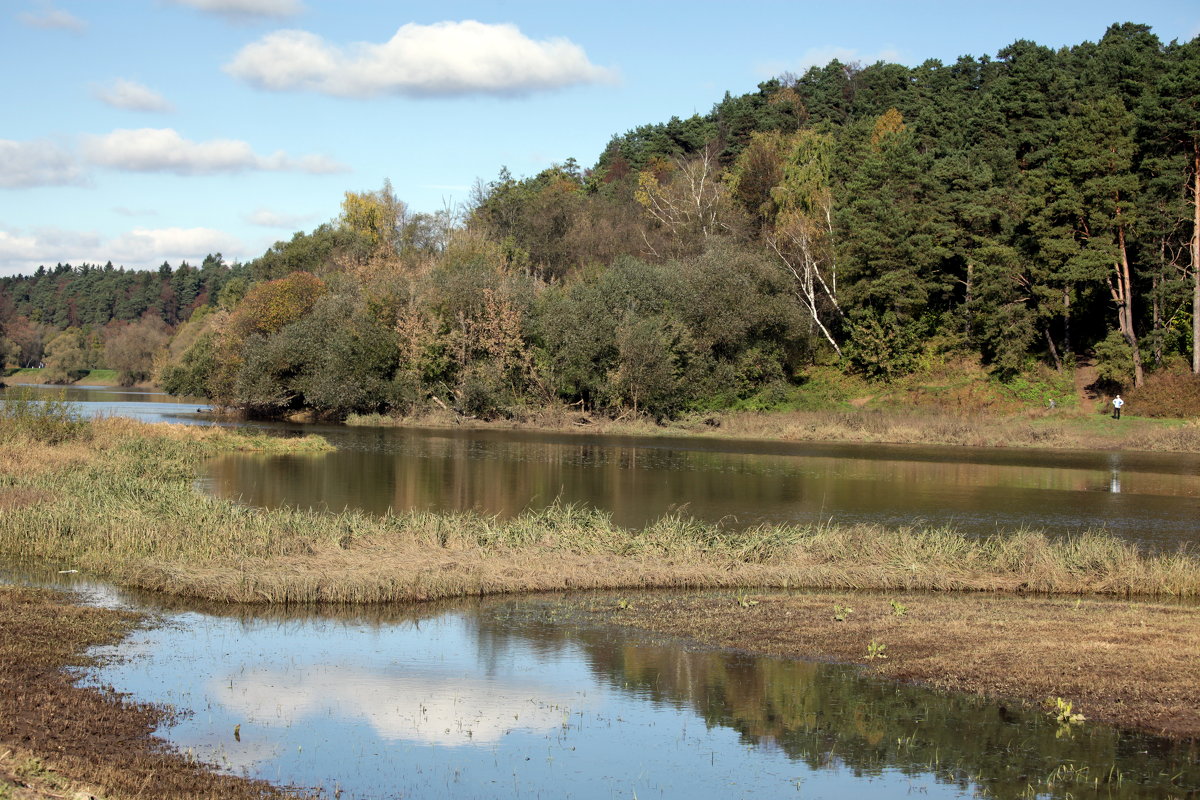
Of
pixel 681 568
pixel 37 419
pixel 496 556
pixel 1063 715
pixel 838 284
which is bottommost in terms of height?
pixel 1063 715

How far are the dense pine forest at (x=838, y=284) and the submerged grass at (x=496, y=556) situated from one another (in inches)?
1530

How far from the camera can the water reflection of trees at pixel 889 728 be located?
1183cm

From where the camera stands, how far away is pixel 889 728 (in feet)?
44.1

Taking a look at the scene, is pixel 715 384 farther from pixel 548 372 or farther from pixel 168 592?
pixel 168 592

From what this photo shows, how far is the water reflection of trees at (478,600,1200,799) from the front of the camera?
11.8 m

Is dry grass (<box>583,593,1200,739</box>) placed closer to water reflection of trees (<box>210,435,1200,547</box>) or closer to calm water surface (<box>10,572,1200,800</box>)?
calm water surface (<box>10,572,1200,800</box>)

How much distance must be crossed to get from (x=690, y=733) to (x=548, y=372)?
56084 mm

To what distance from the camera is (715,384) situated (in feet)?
225

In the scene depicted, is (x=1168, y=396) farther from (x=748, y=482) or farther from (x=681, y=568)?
(x=681, y=568)

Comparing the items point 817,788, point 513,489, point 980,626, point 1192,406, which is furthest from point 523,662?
point 1192,406

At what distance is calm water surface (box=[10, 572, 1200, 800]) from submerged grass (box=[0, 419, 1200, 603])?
2.39m

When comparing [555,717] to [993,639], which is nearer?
[555,717]

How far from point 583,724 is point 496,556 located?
29.1 ft

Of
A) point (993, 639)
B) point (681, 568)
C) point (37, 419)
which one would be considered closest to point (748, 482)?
point (681, 568)
